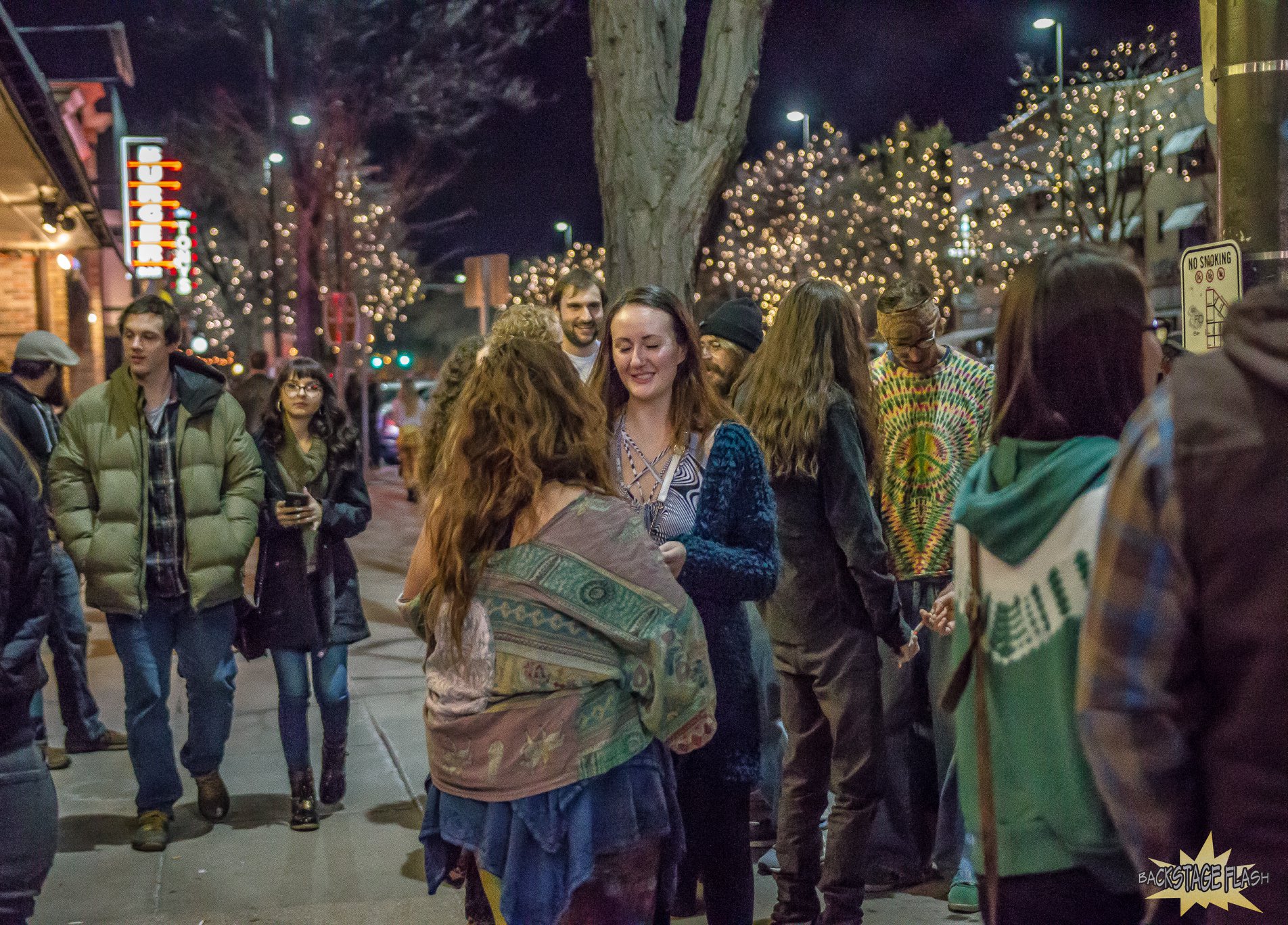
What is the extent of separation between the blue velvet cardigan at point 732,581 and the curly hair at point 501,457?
611 millimetres

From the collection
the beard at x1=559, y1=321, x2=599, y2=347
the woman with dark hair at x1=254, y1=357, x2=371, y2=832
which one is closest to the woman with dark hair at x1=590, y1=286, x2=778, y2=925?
the beard at x1=559, y1=321, x2=599, y2=347

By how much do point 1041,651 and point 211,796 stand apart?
444cm

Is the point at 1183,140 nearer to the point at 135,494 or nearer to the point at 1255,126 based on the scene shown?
the point at 1255,126

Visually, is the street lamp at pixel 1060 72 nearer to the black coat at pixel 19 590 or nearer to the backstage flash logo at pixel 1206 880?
the black coat at pixel 19 590

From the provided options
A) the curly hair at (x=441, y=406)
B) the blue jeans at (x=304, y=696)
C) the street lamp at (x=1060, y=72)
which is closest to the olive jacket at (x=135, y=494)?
the blue jeans at (x=304, y=696)

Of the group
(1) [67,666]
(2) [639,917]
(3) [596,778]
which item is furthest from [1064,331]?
(1) [67,666]

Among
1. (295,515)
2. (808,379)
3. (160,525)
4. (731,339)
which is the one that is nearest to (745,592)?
(808,379)

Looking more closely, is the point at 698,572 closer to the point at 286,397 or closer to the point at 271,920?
the point at 271,920

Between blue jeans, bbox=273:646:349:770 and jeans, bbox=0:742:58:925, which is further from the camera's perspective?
blue jeans, bbox=273:646:349:770

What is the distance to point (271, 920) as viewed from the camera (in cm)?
459

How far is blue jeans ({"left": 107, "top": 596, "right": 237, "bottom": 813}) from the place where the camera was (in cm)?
540

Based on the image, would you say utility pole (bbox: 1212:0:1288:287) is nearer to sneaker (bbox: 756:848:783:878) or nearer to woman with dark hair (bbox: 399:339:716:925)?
sneaker (bbox: 756:848:783:878)

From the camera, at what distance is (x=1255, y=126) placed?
15.7ft

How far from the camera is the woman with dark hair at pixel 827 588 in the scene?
414 cm
